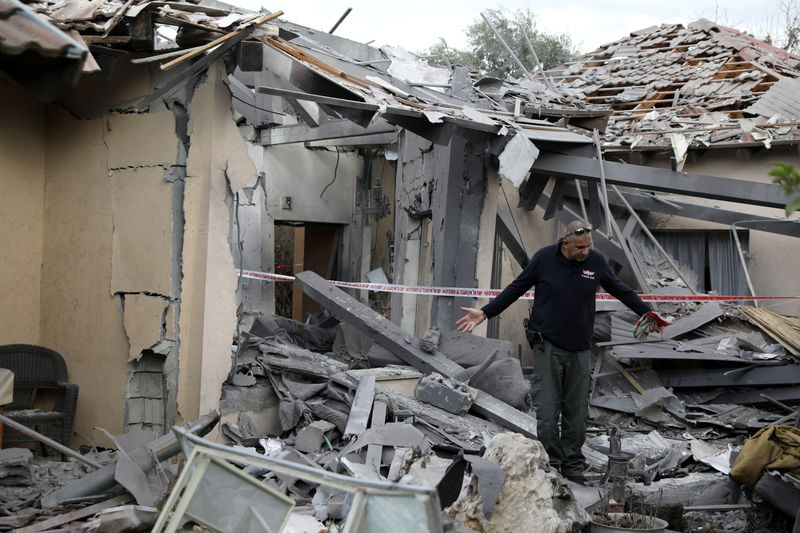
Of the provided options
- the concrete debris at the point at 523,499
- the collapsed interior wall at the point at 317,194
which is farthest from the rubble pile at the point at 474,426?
the collapsed interior wall at the point at 317,194

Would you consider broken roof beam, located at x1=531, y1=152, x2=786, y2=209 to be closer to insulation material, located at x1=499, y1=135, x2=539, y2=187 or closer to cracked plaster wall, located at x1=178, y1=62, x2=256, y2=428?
insulation material, located at x1=499, y1=135, x2=539, y2=187

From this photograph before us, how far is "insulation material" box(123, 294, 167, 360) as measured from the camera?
19.6 feet

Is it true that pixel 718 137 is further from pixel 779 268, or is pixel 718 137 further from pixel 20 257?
pixel 20 257

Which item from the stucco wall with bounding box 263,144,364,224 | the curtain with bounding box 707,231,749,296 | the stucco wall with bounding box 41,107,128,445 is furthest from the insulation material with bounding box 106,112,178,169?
the curtain with bounding box 707,231,749,296

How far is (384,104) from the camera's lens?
640 centimetres

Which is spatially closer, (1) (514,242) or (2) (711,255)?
(1) (514,242)

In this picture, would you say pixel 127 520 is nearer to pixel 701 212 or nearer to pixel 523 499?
pixel 523 499

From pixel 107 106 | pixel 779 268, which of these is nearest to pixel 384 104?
pixel 107 106

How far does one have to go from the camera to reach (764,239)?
11.9 m

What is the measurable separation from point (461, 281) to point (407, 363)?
2.01m

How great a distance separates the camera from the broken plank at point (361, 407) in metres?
5.90

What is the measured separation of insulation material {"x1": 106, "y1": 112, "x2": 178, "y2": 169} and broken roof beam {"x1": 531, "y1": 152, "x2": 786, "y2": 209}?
4067mm

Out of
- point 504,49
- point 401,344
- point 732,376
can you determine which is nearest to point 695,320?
point 732,376

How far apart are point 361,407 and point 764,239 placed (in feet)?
28.3
